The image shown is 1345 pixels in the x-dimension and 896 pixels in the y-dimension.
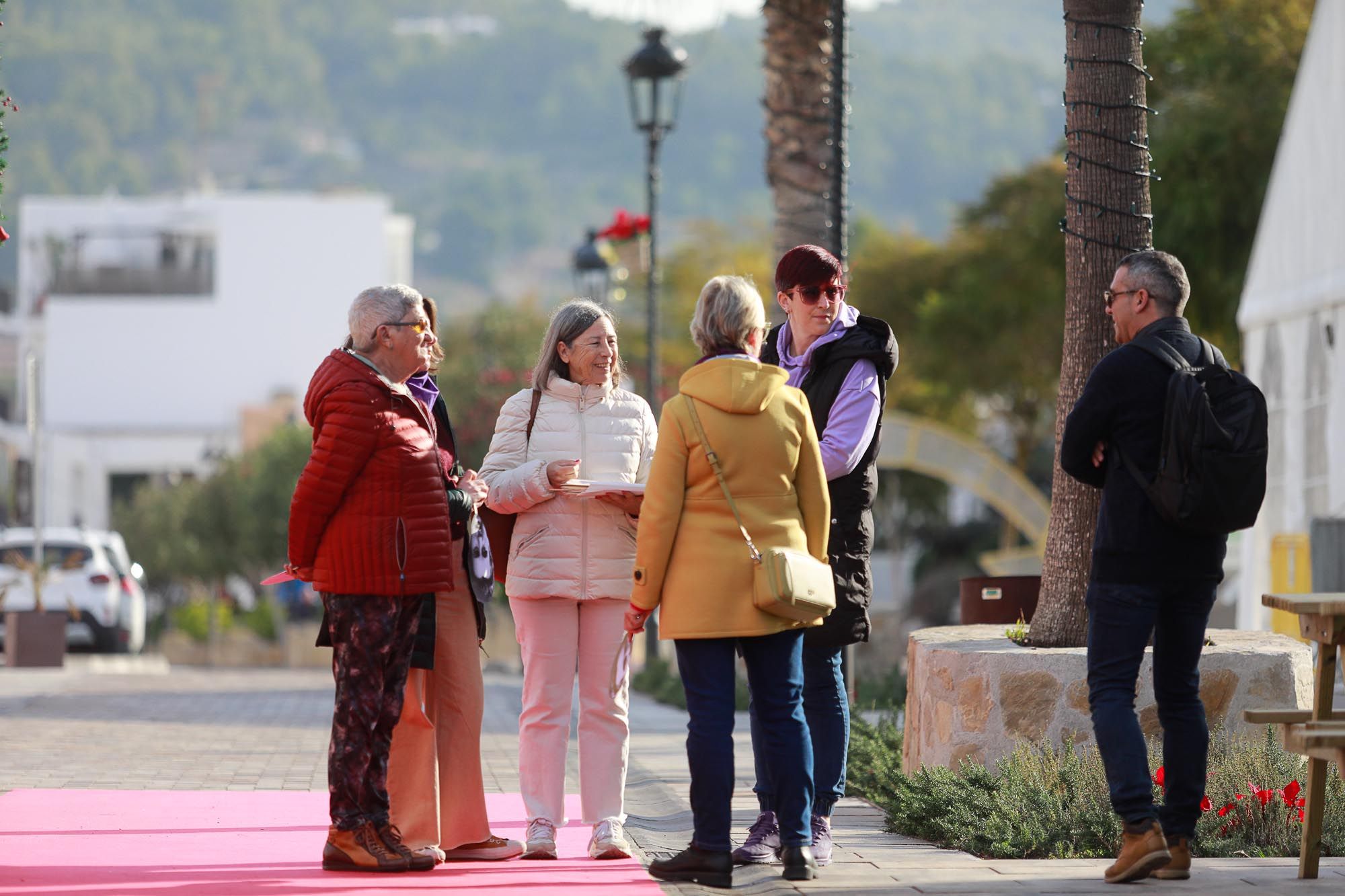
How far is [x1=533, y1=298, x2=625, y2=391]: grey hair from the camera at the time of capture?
6777 mm

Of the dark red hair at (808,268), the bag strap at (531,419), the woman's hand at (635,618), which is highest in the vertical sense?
the dark red hair at (808,268)

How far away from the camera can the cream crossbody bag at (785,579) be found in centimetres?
593

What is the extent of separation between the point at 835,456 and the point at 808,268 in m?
0.64

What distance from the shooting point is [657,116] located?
753 inches

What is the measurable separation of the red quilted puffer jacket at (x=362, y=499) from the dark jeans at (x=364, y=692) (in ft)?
0.26

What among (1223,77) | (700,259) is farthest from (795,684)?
(700,259)

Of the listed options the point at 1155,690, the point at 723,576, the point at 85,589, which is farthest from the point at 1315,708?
the point at 85,589

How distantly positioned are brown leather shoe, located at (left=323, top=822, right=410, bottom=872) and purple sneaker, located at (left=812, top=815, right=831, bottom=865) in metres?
1.33

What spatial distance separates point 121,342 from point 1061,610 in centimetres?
8109

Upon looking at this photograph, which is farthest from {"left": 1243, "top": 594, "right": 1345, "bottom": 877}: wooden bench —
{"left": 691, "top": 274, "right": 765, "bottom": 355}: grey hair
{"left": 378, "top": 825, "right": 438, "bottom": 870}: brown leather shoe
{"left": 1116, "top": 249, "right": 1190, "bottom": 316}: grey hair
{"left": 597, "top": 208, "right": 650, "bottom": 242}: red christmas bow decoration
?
{"left": 597, "top": 208, "right": 650, "bottom": 242}: red christmas bow decoration

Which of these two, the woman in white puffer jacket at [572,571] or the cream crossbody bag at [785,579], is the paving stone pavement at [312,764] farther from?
the cream crossbody bag at [785,579]

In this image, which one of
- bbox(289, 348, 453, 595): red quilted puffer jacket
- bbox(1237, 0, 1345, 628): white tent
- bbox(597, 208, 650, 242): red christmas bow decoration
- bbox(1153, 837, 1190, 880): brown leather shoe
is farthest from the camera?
bbox(597, 208, 650, 242): red christmas bow decoration

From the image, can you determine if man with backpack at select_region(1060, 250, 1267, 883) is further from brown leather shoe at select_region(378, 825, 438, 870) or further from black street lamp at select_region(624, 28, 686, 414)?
black street lamp at select_region(624, 28, 686, 414)

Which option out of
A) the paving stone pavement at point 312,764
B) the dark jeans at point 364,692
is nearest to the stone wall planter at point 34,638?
the paving stone pavement at point 312,764
